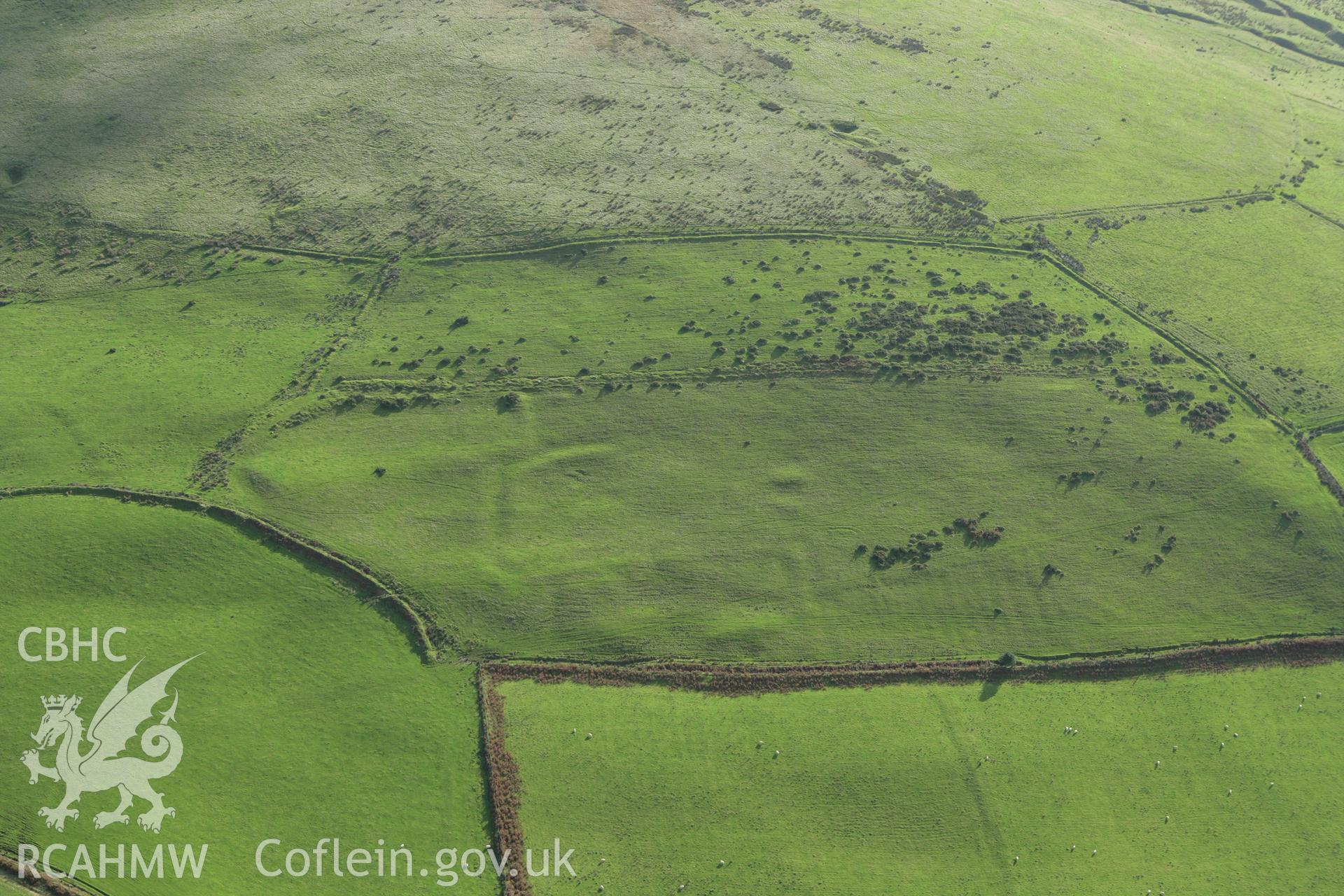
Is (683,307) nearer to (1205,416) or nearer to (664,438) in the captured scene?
(664,438)

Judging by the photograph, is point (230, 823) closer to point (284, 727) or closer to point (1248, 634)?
point (284, 727)

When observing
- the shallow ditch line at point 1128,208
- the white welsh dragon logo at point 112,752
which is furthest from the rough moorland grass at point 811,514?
the shallow ditch line at point 1128,208

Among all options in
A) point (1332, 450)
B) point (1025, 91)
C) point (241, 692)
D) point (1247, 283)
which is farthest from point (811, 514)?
point (1025, 91)

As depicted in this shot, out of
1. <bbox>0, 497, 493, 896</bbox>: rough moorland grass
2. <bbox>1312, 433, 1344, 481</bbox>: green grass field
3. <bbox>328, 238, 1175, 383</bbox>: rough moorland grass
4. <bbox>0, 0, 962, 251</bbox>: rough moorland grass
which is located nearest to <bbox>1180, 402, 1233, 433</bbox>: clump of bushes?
<bbox>1312, 433, 1344, 481</bbox>: green grass field

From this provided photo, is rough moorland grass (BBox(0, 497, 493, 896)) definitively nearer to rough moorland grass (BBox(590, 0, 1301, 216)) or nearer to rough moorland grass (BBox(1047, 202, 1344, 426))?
rough moorland grass (BBox(1047, 202, 1344, 426))

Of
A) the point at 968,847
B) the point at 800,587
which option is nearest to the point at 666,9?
the point at 800,587

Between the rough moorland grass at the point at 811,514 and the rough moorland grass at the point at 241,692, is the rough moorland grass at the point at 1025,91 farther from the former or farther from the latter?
the rough moorland grass at the point at 241,692
